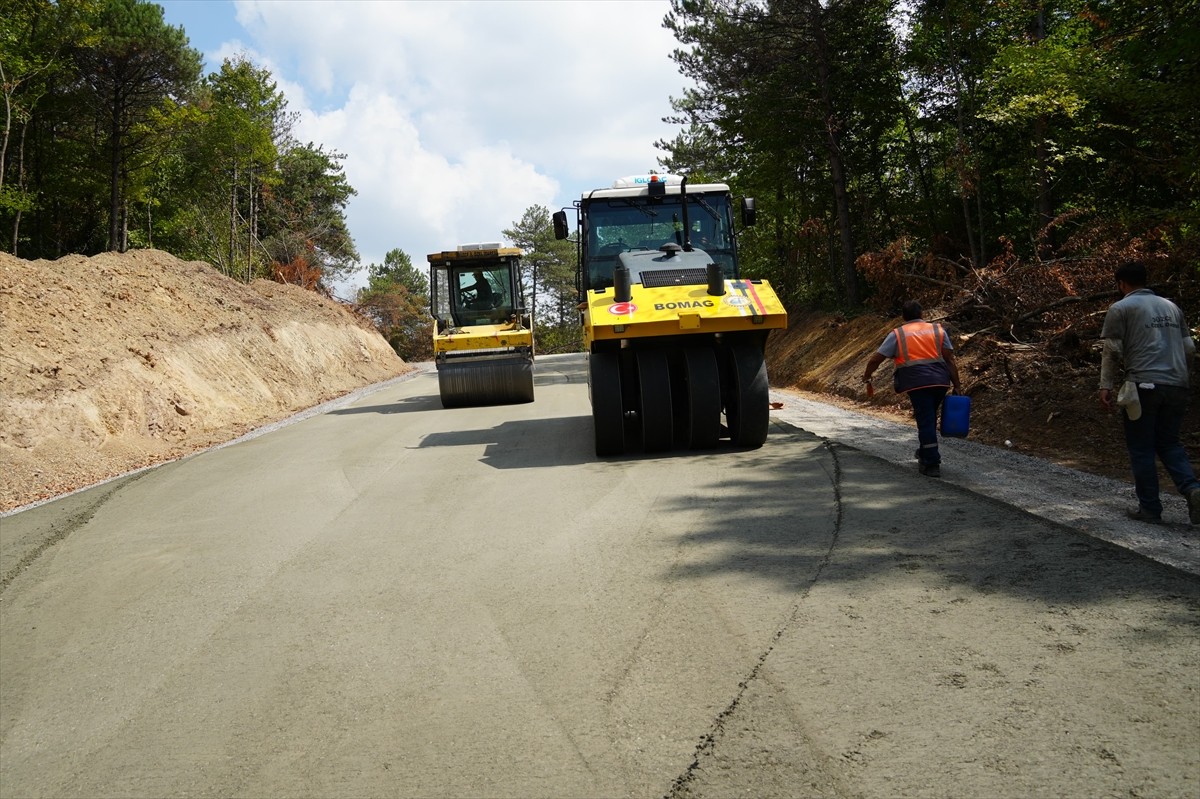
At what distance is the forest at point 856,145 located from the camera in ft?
39.0

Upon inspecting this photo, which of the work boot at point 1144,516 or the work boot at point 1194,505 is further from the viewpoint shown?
the work boot at point 1144,516

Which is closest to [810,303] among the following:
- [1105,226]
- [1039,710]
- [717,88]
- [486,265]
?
[717,88]

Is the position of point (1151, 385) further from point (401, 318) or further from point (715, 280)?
point (401, 318)

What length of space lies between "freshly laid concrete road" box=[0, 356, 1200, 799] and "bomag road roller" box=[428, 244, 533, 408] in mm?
10197

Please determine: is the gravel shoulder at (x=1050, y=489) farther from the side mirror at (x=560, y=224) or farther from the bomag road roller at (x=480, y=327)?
the bomag road roller at (x=480, y=327)

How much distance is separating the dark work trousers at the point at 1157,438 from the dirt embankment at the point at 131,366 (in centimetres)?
1147

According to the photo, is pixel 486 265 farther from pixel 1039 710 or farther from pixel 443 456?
pixel 1039 710

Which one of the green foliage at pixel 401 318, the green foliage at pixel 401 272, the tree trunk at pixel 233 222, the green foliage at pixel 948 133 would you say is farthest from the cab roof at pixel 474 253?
the green foliage at pixel 401 272

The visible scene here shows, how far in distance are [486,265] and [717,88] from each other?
916 cm

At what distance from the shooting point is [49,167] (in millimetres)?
33438

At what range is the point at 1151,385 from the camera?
6711mm

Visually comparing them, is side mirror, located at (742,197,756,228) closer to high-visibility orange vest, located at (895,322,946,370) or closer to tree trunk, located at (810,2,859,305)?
high-visibility orange vest, located at (895,322,946,370)

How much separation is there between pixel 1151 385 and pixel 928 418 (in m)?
2.25

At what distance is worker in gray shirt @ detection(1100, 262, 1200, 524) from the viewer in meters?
6.62
